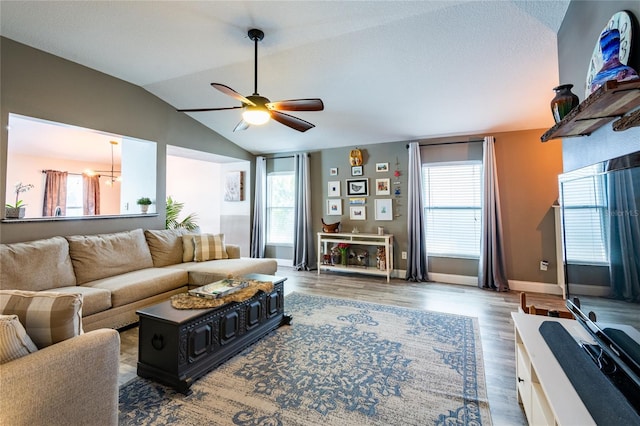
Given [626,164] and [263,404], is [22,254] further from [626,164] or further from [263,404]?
[626,164]

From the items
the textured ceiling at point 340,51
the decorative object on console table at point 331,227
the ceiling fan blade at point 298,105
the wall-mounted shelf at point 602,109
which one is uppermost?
the textured ceiling at point 340,51

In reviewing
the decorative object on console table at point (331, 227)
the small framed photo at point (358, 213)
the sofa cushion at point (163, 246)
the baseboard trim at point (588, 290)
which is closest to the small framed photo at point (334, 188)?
the small framed photo at point (358, 213)

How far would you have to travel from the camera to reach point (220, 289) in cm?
228

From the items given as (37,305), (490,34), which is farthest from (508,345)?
(37,305)

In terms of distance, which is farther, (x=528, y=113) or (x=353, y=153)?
(x=353, y=153)

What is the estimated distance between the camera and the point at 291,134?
4773 mm

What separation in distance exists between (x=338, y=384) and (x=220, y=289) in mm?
1155

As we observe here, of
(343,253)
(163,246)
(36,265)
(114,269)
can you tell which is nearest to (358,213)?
(343,253)

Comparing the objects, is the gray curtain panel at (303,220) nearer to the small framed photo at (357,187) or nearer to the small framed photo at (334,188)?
the small framed photo at (334,188)

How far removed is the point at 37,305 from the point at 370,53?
304 cm

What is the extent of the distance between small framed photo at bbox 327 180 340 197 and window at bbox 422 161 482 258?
1.51 metres

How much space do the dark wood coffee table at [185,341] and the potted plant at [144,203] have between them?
2.33 m

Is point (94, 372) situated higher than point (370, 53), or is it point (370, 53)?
point (370, 53)

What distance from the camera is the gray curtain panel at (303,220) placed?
5297 mm
